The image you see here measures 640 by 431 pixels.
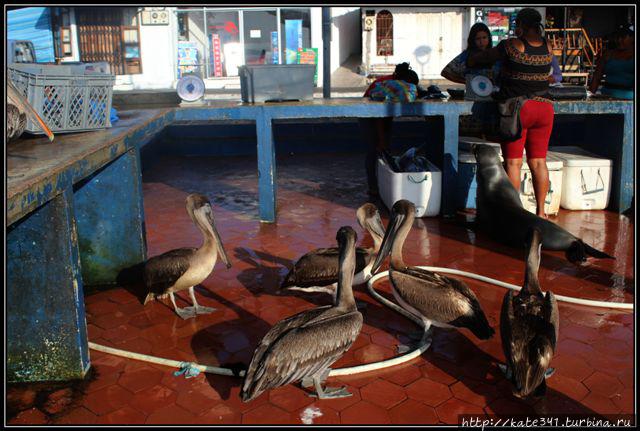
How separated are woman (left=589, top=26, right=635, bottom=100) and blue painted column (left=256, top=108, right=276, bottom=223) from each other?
4535 mm

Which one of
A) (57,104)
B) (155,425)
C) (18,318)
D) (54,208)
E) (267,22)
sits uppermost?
(267,22)

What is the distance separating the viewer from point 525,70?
22.8 feet

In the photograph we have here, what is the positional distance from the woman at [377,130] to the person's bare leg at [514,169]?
179 cm

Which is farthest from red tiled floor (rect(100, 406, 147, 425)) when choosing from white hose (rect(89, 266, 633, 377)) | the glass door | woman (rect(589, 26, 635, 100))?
the glass door

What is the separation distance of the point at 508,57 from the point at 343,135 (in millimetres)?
6575

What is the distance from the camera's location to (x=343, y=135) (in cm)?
1335

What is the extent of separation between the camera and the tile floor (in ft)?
12.8

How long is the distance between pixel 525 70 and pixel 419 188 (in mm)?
1954

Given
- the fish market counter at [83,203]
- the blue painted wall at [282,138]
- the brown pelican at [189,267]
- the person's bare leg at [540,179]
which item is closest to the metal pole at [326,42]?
the fish market counter at [83,203]

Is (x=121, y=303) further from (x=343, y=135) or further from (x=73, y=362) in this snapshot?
(x=343, y=135)


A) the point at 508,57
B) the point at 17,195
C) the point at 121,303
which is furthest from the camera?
the point at 508,57

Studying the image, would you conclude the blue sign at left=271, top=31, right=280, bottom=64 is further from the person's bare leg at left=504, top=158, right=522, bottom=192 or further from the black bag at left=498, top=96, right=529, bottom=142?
the black bag at left=498, top=96, right=529, bottom=142

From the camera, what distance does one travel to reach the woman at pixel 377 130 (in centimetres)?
855

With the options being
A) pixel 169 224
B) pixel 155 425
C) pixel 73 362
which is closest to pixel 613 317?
pixel 155 425
